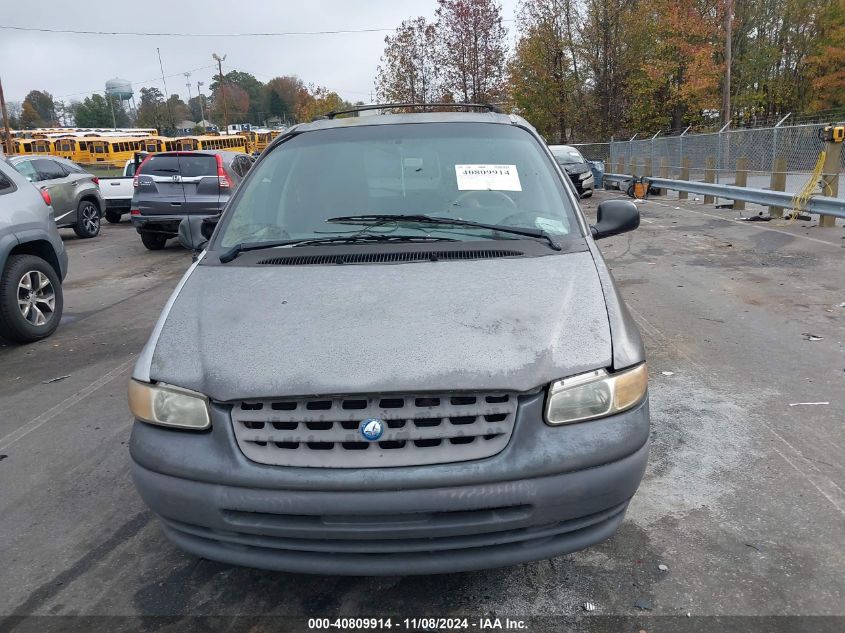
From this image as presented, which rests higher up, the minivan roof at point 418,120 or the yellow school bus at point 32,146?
the yellow school bus at point 32,146

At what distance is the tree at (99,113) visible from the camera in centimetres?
11212

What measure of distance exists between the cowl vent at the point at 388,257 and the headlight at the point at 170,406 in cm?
83

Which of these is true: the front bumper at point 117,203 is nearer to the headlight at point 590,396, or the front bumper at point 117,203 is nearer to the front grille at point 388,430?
the front grille at point 388,430

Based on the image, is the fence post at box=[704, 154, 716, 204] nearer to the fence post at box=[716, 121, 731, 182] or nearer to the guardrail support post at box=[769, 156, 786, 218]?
the fence post at box=[716, 121, 731, 182]

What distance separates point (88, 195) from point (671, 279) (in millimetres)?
12977

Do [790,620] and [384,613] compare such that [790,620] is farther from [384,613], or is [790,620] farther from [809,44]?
[809,44]

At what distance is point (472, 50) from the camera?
3972 centimetres

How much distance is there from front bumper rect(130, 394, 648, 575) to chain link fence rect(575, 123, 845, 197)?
38.1 ft

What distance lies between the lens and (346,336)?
237cm

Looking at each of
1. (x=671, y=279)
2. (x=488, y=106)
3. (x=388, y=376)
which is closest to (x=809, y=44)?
(x=671, y=279)

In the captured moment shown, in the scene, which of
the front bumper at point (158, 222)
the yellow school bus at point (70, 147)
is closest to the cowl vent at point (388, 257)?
the front bumper at point (158, 222)

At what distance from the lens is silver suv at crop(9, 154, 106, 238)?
13.7 meters

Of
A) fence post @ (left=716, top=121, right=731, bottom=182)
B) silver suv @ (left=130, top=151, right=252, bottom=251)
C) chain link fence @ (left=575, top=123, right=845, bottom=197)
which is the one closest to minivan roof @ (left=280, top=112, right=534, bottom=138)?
silver suv @ (left=130, top=151, right=252, bottom=251)

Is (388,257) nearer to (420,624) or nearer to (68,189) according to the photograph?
(420,624)
